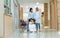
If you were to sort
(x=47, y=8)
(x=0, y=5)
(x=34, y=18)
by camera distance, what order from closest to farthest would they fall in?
(x=0, y=5) < (x=34, y=18) < (x=47, y=8)

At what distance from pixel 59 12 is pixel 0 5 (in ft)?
21.8

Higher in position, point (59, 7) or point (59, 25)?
point (59, 7)

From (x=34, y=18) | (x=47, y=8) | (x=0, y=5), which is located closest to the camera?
(x=0, y=5)

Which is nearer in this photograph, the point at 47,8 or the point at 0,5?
the point at 0,5

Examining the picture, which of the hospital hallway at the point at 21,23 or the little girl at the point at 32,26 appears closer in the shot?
the hospital hallway at the point at 21,23

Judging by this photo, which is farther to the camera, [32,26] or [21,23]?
[21,23]

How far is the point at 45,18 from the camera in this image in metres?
22.8

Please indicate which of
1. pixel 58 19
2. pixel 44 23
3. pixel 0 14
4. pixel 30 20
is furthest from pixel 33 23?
pixel 44 23

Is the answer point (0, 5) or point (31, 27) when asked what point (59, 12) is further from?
point (0, 5)

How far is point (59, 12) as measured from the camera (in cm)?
1130

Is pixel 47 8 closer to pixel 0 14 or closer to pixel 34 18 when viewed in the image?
pixel 34 18

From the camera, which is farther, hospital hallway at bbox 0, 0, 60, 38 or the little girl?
the little girl

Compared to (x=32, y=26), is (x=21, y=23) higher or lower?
higher

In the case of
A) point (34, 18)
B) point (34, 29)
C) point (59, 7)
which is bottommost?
point (34, 29)
